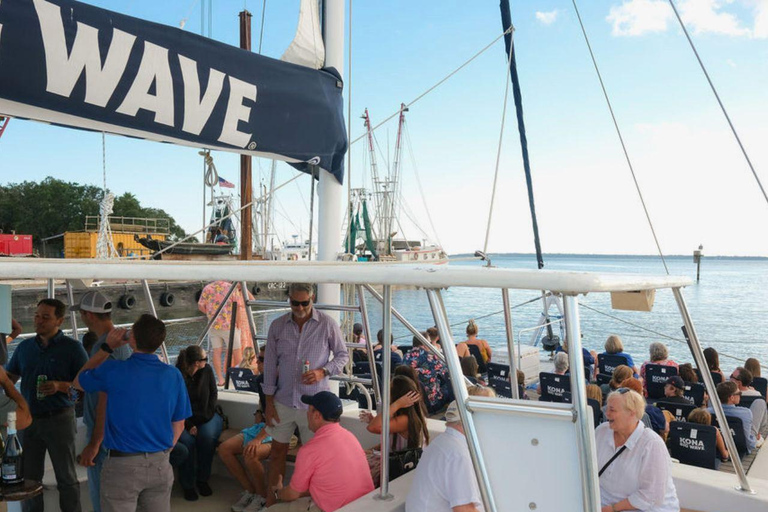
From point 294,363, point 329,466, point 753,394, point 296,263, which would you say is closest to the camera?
point 296,263

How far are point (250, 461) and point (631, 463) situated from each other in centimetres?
246

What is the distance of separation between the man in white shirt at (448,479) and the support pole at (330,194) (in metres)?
1.96

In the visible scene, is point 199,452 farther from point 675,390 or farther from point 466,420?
point 675,390

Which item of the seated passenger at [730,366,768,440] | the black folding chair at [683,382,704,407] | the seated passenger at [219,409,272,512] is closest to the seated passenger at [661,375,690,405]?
the black folding chair at [683,382,704,407]

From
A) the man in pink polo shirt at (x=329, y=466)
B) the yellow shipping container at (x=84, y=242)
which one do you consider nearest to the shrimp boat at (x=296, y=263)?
the man in pink polo shirt at (x=329, y=466)

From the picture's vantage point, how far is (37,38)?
2.95 metres

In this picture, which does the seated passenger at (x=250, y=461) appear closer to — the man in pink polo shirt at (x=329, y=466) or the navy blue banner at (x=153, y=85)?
the man in pink polo shirt at (x=329, y=466)

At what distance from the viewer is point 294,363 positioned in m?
4.11

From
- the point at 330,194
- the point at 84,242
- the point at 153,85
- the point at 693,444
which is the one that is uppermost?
the point at 84,242

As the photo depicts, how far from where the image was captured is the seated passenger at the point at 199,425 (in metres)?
4.61

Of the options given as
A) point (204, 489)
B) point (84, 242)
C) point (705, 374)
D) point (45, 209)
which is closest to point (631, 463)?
point (705, 374)

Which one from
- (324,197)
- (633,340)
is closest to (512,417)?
(324,197)

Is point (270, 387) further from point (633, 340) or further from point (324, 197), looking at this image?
point (633, 340)

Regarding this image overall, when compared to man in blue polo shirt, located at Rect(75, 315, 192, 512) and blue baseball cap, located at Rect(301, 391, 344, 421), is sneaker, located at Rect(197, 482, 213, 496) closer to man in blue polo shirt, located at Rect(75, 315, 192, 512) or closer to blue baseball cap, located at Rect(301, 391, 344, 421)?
man in blue polo shirt, located at Rect(75, 315, 192, 512)
